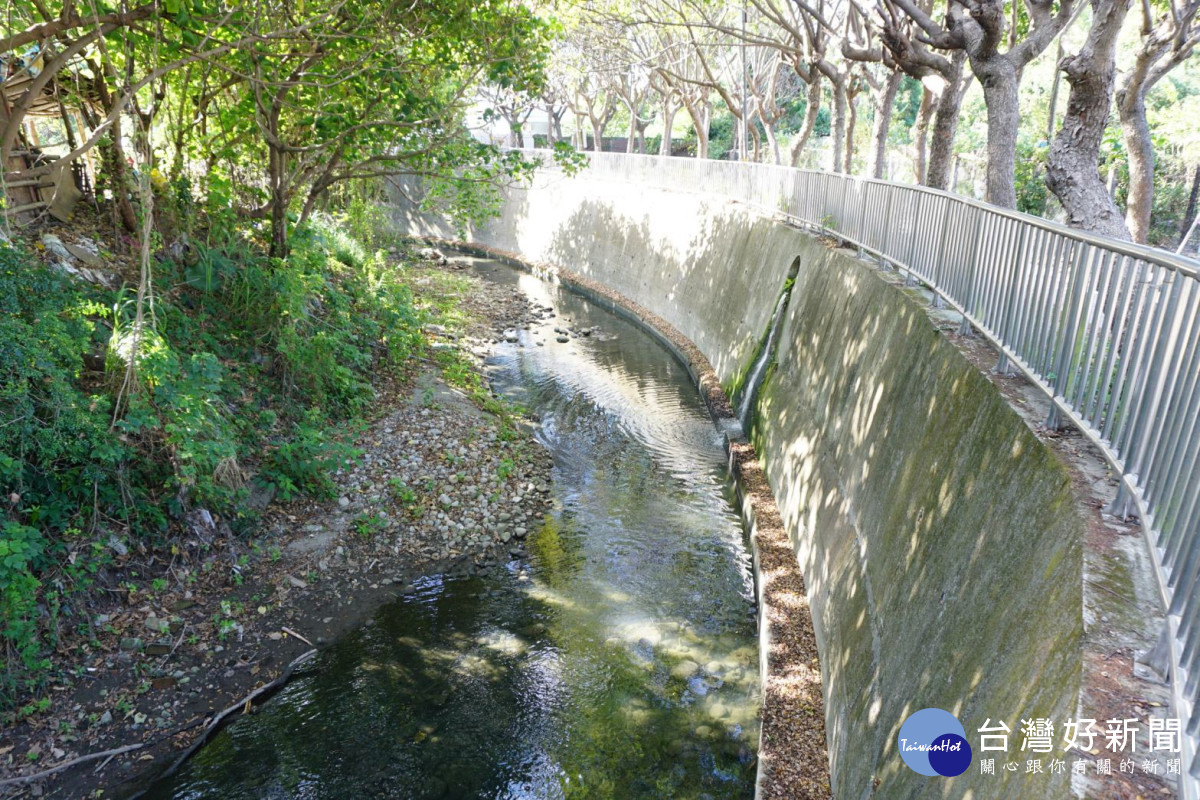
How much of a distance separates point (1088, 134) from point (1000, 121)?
1.13 m

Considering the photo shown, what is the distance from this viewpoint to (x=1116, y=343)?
12.1 feet

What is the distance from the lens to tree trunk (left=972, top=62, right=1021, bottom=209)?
8477 millimetres

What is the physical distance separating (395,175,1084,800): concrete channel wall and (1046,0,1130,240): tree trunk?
2.05 meters

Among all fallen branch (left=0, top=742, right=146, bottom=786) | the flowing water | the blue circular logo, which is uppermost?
the blue circular logo

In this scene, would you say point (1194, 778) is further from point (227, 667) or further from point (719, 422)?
point (719, 422)

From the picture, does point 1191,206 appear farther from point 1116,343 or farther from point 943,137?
point 1116,343

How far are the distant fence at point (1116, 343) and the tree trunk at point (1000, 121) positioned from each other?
187 centimetres

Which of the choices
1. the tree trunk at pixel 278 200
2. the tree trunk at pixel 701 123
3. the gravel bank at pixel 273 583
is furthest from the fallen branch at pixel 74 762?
the tree trunk at pixel 701 123

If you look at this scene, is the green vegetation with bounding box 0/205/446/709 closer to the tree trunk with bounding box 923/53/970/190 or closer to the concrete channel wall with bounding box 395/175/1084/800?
the concrete channel wall with bounding box 395/175/1084/800

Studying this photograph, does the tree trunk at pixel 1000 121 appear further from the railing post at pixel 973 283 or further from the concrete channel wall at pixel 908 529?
the railing post at pixel 973 283

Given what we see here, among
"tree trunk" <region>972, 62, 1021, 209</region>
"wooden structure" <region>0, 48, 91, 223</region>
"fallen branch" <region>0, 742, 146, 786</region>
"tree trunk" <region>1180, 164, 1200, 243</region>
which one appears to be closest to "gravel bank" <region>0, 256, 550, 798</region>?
"fallen branch" <region>0, 742, 146, 786</region>

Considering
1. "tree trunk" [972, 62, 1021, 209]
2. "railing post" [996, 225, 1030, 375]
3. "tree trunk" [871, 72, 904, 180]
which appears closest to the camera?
"railing post" [996, 225, 1030, 375]

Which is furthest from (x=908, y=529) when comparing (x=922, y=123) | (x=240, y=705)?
(x=922, y=123)

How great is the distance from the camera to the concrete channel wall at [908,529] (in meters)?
3.33
